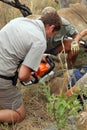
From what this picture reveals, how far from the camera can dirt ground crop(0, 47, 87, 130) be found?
4555 millimetres

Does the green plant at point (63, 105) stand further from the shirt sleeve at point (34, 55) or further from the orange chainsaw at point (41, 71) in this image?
the orange chainsaw at point (41, 71)

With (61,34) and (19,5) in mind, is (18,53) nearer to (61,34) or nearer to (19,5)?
(61,34)

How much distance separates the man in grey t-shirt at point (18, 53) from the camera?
14.3 ft

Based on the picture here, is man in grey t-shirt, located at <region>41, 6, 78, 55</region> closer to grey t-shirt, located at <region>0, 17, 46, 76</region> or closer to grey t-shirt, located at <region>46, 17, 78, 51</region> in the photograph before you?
grey t-shirt, located at <region>46, 17, 78, 51</region>

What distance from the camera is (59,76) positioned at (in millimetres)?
5305

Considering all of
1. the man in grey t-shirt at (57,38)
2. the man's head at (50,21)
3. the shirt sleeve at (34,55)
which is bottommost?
the man in grey t-shirt at (57,38)

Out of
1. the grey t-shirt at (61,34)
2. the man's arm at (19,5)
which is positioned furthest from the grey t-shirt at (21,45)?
the man's arm at (19,5)

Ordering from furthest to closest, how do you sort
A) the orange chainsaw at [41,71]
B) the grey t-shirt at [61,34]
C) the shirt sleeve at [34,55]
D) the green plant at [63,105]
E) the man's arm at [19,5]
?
the man's arm at [19,5]
the grey t-shirt at [61,34]
the orange chainsaw at [41,71]
the shirt sleeve at [34,55]
the green plant at [63,105]

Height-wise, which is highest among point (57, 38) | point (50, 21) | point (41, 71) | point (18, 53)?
point (50, 21)

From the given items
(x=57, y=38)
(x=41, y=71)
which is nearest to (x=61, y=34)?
(x=57, y=38)

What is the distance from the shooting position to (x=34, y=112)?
484cm

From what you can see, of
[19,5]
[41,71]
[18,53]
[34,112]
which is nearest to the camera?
[18,53]

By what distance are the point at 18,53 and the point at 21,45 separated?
94 millimetres

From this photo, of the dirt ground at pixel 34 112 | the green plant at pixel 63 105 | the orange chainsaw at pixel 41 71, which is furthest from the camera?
the orange chainsaw at pixel 41 71
